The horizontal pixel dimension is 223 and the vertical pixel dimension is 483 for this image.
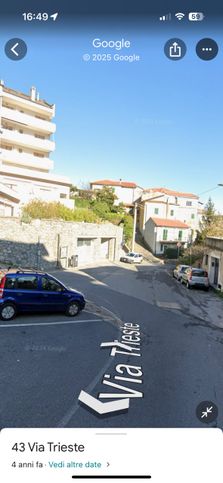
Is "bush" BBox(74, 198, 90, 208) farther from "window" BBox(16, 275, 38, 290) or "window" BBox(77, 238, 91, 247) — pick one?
"window" BBox(16, 275, 38, 290)

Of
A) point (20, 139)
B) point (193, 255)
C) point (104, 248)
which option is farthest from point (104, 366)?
point (104, 248)

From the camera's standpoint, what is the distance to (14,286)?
6.57 meters

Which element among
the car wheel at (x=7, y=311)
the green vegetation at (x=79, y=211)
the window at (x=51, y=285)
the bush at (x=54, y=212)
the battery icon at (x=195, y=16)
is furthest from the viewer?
the bush at (x=54, y=212)

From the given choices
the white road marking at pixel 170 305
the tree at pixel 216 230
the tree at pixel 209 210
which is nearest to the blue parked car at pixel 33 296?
the white road marking at pixel 170 305

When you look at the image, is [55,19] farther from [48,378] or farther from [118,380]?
[48,378]

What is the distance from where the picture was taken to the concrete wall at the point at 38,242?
1449 cm

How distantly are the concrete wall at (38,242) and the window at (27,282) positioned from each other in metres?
7.86

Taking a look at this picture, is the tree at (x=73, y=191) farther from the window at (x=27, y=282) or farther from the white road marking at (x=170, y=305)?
the window at (x=27, y=282)

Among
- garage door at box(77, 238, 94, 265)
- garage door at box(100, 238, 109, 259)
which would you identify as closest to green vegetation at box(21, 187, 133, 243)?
garage door at box(77, 238, 94, 265)

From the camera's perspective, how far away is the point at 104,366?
121 inches

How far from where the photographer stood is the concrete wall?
14.5 m
